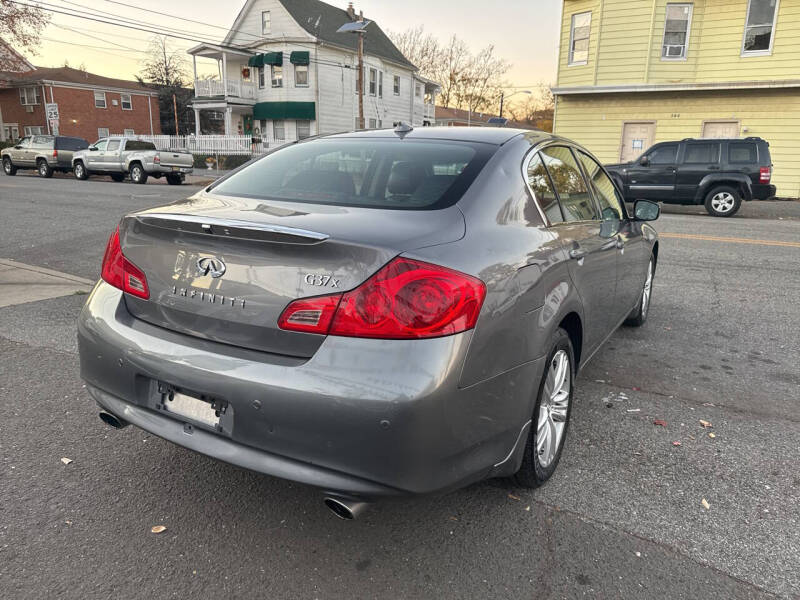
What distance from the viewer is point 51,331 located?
4.98 m

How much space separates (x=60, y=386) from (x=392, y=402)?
2898 mm

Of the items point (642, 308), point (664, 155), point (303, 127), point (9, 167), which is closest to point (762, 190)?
point (664, 155)

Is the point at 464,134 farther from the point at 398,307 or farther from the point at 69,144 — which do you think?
the point at 69,144

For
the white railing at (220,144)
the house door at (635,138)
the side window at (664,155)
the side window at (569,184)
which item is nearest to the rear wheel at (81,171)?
the white railing at (220,144)

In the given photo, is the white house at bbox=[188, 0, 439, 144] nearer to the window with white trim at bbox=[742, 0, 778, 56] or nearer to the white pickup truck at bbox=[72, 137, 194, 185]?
the white pickup truck at bbox=[72, 137, 194, 185]

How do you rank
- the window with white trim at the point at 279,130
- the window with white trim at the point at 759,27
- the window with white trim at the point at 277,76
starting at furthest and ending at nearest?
the window with white trim at the point at 279,130
the window with white trim at the point at 277,76
the window with white trim at the point at 759,27

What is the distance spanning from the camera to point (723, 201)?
50.4ft

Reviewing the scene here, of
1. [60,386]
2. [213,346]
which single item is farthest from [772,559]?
[60,386]

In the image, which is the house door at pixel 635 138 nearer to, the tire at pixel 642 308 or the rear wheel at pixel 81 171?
the tire at pixel 642 308

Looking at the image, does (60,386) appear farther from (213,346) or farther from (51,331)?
(213,346)

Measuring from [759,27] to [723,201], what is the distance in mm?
8249

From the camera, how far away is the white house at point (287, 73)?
35750 mm

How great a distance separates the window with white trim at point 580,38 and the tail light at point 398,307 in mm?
22085

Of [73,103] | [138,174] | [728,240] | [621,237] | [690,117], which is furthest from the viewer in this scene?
[73,103]
